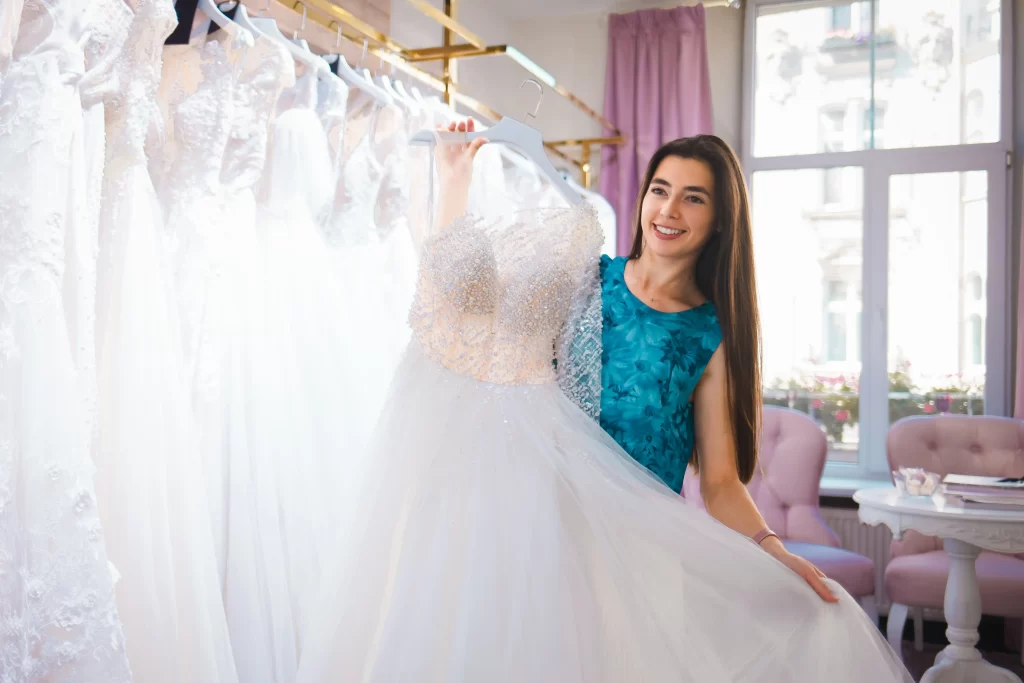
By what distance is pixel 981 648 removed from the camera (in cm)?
373

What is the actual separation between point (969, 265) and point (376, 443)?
12.1 ft

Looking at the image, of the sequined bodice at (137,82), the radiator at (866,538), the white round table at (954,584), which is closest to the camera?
the sequined bodice at (137,82)

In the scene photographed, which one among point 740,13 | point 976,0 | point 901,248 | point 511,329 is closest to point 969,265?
point 901,248

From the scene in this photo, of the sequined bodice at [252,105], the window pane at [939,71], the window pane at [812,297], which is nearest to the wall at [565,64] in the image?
the window pane at [812,297]

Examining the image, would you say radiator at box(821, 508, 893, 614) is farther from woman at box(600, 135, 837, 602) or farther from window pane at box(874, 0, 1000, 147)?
woman at box(600, 135, 837, 602)

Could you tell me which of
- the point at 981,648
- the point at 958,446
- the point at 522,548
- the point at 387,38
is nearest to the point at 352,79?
the point at 387,38

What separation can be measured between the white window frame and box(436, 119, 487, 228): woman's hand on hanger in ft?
10.5

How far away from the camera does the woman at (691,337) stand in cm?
148

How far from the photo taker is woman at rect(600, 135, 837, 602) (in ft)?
4.85

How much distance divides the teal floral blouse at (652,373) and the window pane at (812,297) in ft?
9.83

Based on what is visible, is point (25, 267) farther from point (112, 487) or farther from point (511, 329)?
point (511, 329)

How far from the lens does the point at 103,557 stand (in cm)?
123

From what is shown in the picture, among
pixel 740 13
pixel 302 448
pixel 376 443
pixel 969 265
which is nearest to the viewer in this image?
pixel 376 443

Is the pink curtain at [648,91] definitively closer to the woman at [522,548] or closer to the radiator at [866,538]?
the radiator at [866,538]
